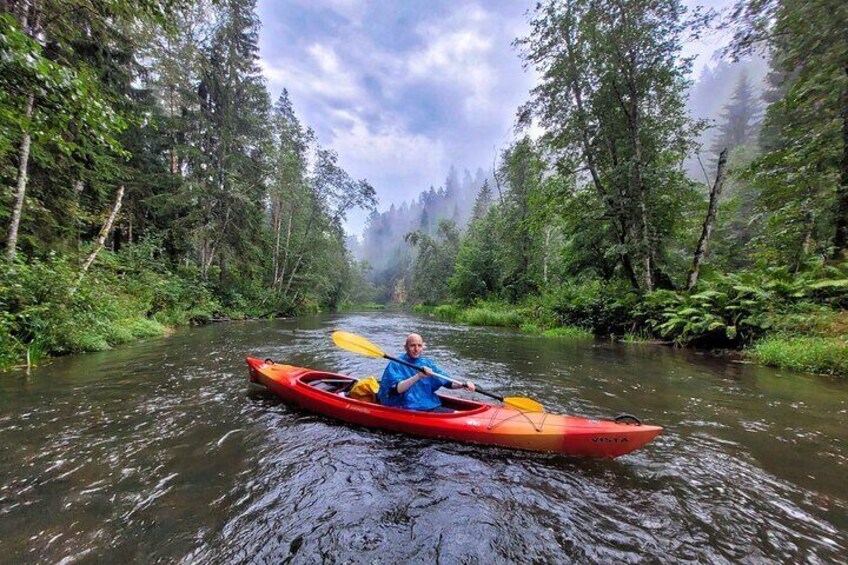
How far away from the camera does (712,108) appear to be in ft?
320

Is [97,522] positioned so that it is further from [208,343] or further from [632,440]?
[208,343]

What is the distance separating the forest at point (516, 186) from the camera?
6.67 m

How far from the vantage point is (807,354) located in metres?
6.43

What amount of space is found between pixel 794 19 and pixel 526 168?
44.1ft

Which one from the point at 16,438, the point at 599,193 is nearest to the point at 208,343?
the point at 16,438

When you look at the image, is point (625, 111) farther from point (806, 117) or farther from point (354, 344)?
point (354, 344)

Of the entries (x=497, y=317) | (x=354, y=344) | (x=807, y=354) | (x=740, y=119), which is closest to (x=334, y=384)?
(x=354, y=344)

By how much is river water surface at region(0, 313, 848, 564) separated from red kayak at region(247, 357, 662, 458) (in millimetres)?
128

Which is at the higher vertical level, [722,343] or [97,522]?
[722,343]

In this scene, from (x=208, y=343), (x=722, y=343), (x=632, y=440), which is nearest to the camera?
(x=632, y=440)

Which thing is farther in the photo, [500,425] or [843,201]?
[843,201]

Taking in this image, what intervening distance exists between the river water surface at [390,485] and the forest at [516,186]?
344cm

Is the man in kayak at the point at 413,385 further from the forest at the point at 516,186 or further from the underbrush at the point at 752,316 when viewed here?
the underbrush at the point at 752,316

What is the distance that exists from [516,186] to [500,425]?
2006cm
